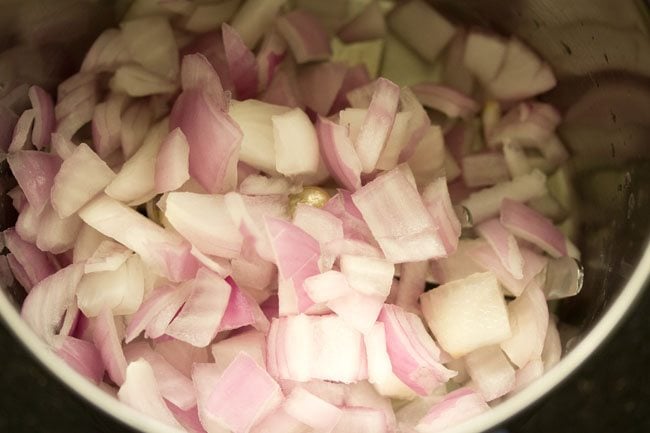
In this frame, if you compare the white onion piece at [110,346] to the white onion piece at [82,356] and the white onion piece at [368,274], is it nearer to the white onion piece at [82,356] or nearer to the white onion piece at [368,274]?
the white onion piece at [82,356]

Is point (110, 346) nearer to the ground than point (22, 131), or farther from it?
nearer to the ground

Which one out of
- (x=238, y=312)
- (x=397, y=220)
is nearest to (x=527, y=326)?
(x=397, y=220)

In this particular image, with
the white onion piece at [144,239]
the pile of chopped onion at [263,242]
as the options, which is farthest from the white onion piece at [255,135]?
the white onion piece at [144,239]

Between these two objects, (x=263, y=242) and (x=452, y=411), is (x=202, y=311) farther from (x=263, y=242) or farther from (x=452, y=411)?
(x=452, y=411)

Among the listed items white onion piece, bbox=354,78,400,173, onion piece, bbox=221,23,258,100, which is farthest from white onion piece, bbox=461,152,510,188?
onion piece, bbox=221,23,258,100

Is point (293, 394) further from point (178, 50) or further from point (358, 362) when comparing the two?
point (178, 50)

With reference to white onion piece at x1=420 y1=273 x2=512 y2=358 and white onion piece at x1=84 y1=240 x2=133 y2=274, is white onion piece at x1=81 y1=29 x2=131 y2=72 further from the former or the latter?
white onion piece at x1=420 y1=273 x2=512 y2=358

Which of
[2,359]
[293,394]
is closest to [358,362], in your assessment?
[293,394]
